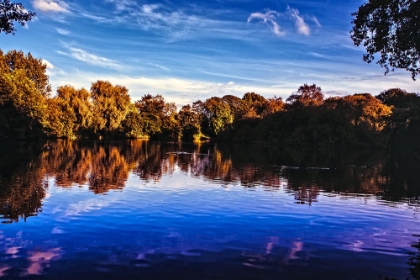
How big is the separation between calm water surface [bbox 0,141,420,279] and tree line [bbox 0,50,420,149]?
46568mm

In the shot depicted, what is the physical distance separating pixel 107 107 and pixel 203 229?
8854 centimetres

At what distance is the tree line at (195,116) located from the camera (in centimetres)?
6631

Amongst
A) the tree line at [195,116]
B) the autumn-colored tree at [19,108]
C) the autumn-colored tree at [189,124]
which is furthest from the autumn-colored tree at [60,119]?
the autumn-colored tree at [189,124]

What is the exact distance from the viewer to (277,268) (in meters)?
9.45

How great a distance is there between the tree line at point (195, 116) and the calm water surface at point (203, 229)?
4657 cm

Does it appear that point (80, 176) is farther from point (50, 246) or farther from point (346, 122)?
point (346, 122)

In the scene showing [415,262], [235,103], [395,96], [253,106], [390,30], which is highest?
[395,96]

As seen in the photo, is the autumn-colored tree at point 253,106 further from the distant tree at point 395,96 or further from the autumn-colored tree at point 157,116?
the distant tree at point 395,96

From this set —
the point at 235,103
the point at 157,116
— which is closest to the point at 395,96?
the point at 235,103

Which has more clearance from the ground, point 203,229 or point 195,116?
point 195,116

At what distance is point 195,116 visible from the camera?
116438mm

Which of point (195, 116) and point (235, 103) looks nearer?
point (195, 116)

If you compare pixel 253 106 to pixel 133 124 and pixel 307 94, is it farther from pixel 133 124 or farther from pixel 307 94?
pixel 133 124

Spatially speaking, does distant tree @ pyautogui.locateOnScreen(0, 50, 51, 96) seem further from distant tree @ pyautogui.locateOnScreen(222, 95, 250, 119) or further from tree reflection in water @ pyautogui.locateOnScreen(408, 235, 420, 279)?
tree reflection in water @ pyautogui.locateOnScreen(408, 235, 420, 279)
